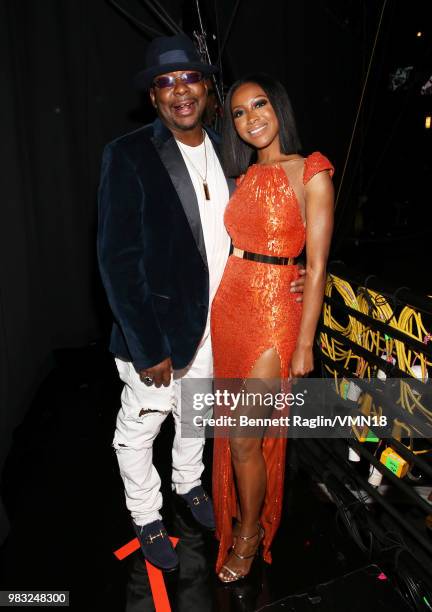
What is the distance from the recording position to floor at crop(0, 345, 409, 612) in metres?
1.72

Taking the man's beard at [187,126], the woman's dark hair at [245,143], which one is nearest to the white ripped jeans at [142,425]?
the woman's dark hair at [245,143]

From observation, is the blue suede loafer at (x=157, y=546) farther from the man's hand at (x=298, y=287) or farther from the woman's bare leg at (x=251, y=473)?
the man's hand at (x=298, y=287)

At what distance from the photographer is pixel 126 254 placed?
60.9 inches

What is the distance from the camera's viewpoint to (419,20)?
16.3ft

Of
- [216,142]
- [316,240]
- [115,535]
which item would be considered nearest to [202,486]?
[115,535]

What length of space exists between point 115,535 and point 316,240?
5.23 feet

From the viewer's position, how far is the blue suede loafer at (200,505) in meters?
2.08

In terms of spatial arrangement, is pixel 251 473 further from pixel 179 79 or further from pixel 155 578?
pixel 179 79

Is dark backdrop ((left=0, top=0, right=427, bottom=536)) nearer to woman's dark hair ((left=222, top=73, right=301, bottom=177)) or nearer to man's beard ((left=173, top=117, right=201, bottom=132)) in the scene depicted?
man's beard ((left=173, top=117, right=201, bottom=132))

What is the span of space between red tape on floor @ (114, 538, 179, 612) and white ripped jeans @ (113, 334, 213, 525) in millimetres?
132

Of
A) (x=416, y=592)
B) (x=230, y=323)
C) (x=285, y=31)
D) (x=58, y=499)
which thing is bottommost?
(x=58, y=499)

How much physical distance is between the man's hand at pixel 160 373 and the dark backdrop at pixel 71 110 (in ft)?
3.56

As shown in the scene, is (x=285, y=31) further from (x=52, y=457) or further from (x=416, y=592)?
(x=416, y=592)

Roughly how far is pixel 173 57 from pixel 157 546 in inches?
A: 76.2
